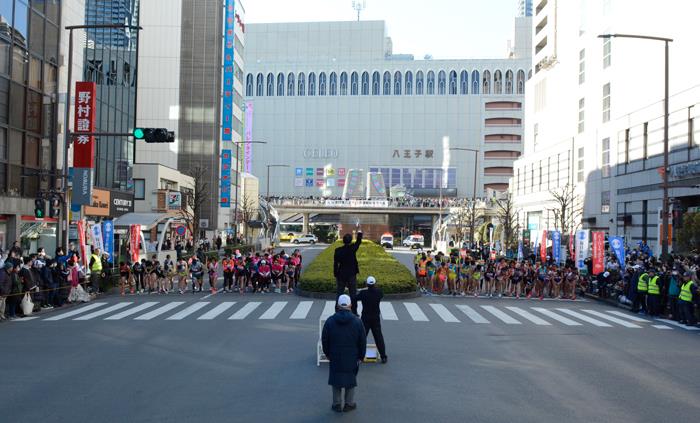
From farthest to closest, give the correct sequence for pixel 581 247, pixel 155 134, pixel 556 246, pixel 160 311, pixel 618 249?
pixel 556 246
pixel 581 247
pixel 618 249
pixel 155 134
pixel 160 311

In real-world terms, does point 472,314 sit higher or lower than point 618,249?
lower

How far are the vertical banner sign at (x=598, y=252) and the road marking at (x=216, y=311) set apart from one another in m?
14.8

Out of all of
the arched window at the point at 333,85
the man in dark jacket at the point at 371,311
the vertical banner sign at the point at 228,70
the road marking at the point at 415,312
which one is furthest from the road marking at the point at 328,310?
the arched window at the point at 333,85

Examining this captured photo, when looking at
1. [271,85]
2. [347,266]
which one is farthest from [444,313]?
[271,85]

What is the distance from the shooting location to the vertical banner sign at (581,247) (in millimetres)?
29086

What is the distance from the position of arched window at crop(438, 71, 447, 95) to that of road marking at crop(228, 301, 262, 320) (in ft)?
305

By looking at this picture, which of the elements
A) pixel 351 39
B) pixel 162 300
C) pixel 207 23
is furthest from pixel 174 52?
pixel 351 39

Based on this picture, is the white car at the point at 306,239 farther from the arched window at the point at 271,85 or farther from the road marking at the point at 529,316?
the road marking at the point at 529,316

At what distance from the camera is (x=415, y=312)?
63.8ft

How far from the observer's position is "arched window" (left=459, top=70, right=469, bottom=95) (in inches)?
4316

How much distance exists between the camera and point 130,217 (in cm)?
3638

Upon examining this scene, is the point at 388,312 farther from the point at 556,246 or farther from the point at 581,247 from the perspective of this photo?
the point at 556,246

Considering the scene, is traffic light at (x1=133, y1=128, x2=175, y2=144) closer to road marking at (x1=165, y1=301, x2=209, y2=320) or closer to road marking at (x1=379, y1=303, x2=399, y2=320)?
road marking at (x1=165, y1=301, x2=209, y2=320)

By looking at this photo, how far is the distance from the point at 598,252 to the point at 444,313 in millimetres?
11047
